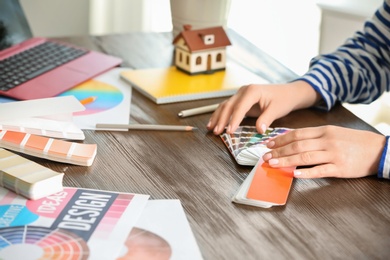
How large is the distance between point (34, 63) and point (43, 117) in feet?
0.98

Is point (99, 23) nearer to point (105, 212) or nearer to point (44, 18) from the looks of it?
point (44, 18)

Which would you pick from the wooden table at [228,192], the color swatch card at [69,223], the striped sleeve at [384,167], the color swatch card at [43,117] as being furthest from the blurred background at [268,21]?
the color swatch card at [69,223]

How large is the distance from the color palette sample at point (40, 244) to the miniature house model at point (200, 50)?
601mm

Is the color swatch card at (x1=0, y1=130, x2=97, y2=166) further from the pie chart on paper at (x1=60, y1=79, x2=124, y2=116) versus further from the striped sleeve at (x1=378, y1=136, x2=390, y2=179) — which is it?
the striped sleeve at (x1=378, y1=136, x2=390, y2=179)

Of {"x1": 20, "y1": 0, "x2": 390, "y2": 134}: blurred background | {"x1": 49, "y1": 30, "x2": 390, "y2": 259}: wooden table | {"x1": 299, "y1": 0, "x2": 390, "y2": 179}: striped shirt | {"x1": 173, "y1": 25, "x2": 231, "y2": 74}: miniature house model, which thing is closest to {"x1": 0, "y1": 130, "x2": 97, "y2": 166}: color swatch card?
{"x1": 49, "y1": 30, "x2": 390, "y2": 259}: wooden table

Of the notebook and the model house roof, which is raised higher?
the model house roof

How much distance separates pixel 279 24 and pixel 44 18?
905 millimetres

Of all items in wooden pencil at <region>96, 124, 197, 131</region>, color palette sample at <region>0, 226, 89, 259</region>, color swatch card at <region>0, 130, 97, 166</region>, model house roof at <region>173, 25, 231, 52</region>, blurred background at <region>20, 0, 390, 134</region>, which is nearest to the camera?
color palette sample at <region>0, 226, 89, 259</region>

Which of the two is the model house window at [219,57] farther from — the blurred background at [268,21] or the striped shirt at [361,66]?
the blurred background at [268,21]

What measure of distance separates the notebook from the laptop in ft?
0.30

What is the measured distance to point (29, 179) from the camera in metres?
0.78

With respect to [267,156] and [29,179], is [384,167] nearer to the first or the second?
[267,156]

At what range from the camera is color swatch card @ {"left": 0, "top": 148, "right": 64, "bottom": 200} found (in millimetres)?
773

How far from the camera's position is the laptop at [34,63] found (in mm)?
1128
